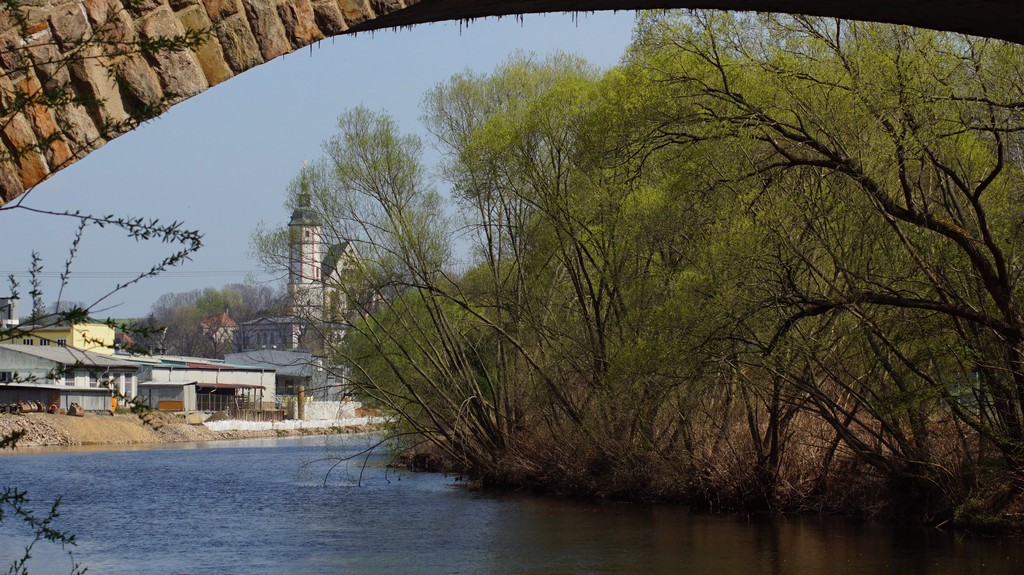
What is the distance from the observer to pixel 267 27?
400cm

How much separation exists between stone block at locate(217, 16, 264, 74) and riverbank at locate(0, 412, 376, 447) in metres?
34.9

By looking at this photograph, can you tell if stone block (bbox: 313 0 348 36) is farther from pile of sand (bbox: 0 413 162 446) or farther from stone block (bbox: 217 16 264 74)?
pile of sand (bbox: 0 413 162 446)

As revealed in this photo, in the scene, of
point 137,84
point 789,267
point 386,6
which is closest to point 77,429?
point 789,267

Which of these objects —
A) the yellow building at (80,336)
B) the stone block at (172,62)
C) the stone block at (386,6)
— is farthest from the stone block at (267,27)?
the yellow building at (80,336)

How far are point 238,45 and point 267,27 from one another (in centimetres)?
13

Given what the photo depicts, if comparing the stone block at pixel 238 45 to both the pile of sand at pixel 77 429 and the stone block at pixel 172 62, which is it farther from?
the pile of sand at pixel 77 429

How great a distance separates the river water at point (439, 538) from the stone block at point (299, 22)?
8634mm

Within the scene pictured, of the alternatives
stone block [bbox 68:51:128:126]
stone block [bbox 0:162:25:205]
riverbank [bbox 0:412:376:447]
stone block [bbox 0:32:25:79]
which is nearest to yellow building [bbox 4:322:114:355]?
stone block [bbox 0:162:25:205]

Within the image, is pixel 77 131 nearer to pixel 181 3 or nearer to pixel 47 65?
pixel 47 65

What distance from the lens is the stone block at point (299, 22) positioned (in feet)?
13.3

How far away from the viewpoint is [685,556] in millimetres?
12430

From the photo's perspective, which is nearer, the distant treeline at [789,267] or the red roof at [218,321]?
the distant treeline at [789,267]

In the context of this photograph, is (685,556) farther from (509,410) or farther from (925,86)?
(509,410)

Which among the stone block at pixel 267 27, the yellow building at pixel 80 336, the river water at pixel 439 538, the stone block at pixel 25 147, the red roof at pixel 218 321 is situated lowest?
the river water at pixel 439 538
